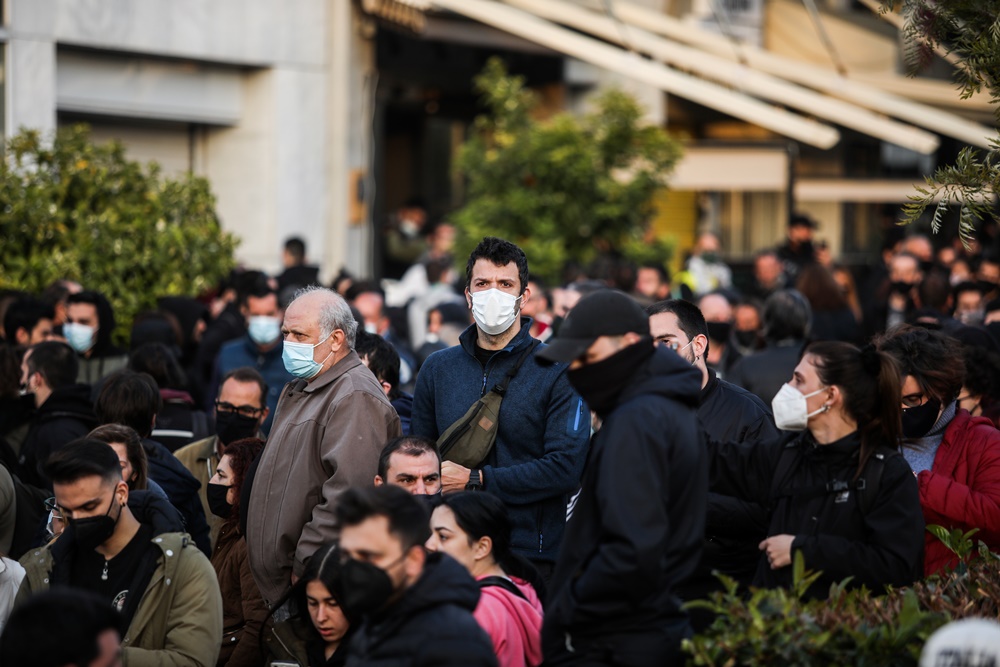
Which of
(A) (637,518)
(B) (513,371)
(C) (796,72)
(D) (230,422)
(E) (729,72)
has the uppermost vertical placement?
(C) (796,72)

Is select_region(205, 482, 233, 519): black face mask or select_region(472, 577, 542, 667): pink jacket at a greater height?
select_region(205, 482, 233, 519): black face mask

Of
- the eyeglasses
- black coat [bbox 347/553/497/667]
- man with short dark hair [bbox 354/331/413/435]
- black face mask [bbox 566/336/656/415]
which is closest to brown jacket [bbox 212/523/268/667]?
the eyeglasses

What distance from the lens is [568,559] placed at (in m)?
4.41

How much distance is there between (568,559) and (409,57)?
15138mm

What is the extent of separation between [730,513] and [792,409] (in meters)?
0.62

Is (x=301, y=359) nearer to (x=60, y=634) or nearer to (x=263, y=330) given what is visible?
(x=60, y=634)

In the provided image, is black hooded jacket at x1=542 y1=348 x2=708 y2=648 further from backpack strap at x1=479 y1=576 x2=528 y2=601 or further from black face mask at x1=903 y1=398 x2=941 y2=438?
black face mask at x1=903 y1=398 x2=941 y2=438

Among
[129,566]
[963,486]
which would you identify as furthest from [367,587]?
[963,486]

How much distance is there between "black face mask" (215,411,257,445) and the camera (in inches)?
281

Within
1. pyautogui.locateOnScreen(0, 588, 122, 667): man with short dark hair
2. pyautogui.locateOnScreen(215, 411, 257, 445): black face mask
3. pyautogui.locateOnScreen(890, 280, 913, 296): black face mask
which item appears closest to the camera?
pyautogui.locateOnScreen(0, 588, 122, 667): man with short dark hair

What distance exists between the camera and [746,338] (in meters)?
10.7

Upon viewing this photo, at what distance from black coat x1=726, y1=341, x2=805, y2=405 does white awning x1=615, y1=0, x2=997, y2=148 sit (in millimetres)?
10435

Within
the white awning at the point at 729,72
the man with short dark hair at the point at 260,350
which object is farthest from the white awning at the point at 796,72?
the man with short dark hair at the point at 260,350

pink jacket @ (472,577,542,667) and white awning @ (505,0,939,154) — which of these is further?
white awning @ (505,0,939,154)
